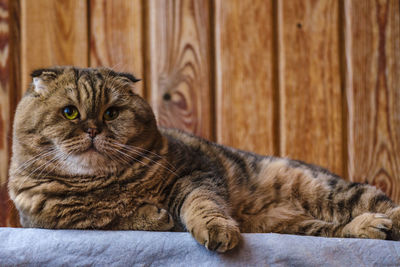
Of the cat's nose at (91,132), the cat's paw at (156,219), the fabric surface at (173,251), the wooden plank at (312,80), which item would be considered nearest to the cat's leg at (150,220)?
the cat's paw at (156,219)

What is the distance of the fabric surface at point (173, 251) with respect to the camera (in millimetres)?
997

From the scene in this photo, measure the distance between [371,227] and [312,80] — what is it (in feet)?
2.65

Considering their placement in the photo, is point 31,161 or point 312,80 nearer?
point 31,161

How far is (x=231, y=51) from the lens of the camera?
183cm

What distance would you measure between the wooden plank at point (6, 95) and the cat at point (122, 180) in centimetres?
47

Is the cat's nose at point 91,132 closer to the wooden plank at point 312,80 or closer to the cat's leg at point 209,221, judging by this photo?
the cat's leg at point 209,221

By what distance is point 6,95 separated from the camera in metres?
1.75

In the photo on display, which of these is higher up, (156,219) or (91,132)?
(91,132)

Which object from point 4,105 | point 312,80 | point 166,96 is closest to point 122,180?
point 166,96

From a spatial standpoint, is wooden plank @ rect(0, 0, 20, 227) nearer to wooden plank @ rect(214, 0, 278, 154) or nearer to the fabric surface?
the fabric surface

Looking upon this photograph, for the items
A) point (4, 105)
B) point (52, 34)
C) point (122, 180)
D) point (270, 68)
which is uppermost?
point (52, 34)

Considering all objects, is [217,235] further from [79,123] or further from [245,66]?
[245,66]

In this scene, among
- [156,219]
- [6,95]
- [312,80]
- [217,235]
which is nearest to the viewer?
[217,235]

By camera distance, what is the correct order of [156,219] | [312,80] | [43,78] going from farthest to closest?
[312,80]
[43,78]
[156,219]
